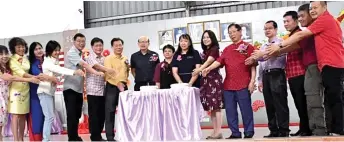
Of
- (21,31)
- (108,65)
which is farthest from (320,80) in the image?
(21,31)

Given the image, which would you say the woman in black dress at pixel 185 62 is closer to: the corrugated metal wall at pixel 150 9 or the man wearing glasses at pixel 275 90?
the man wearing glasses at pixel 275 90

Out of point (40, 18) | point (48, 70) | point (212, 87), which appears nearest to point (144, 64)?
point (212, 87)

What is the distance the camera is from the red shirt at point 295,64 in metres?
3.72

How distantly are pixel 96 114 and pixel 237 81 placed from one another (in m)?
1.45

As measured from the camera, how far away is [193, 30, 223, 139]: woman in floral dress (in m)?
4.15

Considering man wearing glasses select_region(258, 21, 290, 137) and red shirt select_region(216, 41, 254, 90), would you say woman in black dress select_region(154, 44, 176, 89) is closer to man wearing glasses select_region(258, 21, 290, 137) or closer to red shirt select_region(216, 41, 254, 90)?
red shirt select_region(216, 41, 254, 90)

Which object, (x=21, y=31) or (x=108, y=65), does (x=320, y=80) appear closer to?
(x=108, y=65)

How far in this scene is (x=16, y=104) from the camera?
4410 millimetres

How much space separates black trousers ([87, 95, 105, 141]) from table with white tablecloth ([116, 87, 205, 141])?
35 centimetres

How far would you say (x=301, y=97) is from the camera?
12.1ft

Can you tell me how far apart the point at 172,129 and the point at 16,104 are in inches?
61.6

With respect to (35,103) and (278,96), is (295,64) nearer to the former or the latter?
(278,96)

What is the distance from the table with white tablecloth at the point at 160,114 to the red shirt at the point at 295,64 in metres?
0.84

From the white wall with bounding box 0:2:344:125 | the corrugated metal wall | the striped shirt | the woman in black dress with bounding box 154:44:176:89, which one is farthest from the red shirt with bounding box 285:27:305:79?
the corrugated metal wall
